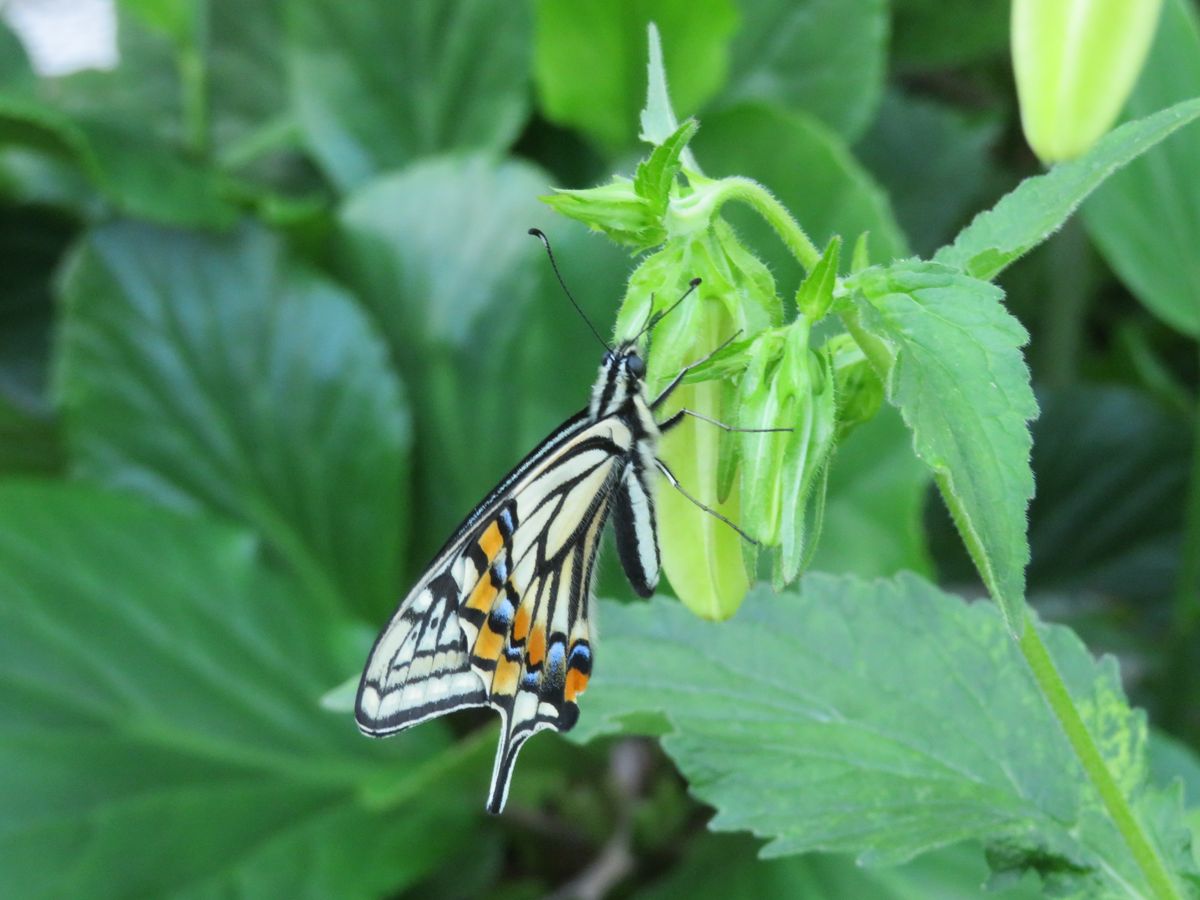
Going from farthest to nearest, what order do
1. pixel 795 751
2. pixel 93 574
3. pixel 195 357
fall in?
pixel 195 357
pixel 93 574
pixel 795 751

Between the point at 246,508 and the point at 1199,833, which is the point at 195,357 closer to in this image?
the point at 246,508

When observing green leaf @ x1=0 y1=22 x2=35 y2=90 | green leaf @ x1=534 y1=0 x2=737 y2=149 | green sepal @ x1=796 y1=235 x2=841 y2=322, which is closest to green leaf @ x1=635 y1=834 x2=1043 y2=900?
green sepal @ x1=796 y1=235 x2=841 y2=322

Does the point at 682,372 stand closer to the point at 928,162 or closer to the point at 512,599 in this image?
the point at 512,599

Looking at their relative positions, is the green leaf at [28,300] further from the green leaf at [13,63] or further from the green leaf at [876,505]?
the green leaf at [876,505]

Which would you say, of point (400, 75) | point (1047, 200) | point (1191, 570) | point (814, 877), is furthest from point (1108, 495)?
point (1047, 200)

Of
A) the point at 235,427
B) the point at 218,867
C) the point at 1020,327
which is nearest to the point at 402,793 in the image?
the point at 218,867
